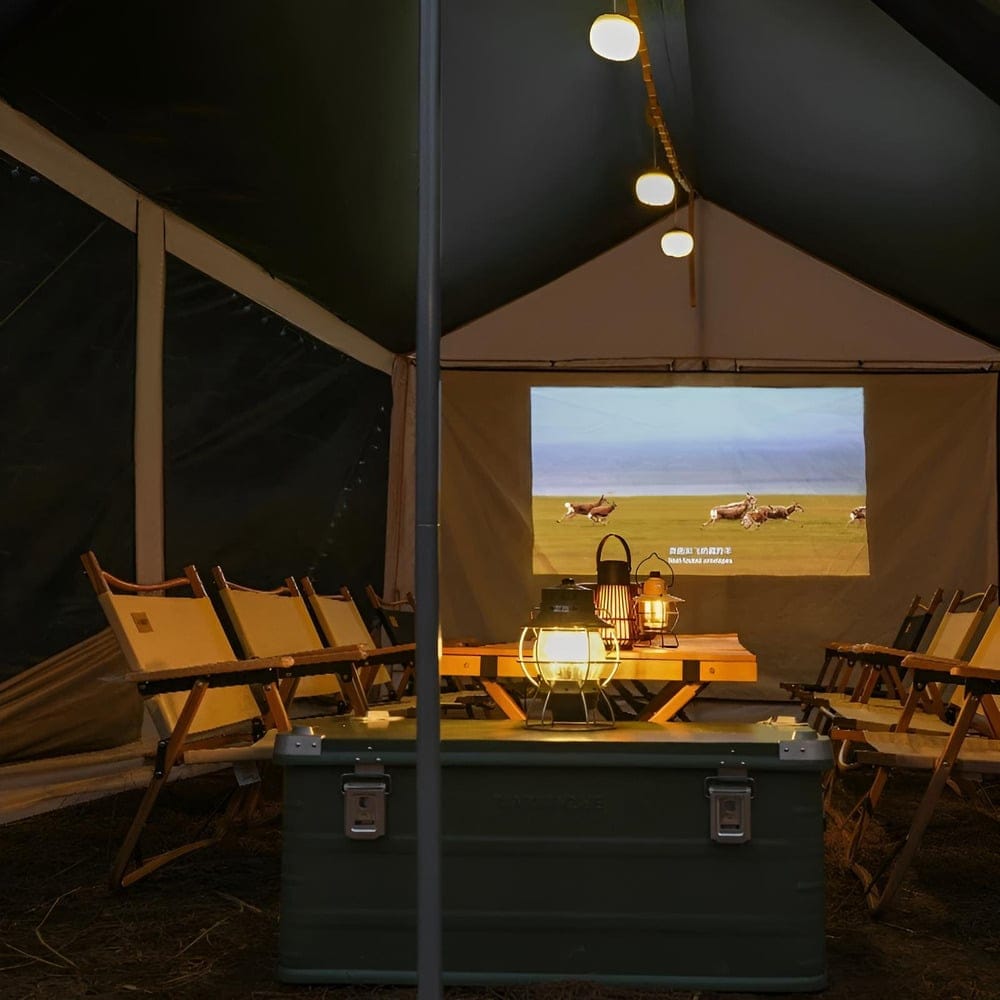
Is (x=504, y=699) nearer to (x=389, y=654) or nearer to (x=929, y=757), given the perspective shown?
(x=389, y=654)

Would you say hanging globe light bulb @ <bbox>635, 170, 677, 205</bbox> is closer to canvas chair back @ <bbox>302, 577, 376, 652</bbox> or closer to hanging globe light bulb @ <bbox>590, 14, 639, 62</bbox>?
hanging globe light bulb @ <bbox>590, 14, 639, 62</bbox>

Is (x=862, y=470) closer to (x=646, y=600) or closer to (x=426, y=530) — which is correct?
(x=646, y=600)

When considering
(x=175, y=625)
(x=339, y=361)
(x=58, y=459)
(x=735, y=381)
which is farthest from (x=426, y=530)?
(x=735, y=381)

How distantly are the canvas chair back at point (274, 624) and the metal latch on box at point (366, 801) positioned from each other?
67.5 inches

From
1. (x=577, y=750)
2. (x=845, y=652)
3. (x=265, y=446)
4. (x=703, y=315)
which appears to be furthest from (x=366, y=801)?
(x=703, y=315)

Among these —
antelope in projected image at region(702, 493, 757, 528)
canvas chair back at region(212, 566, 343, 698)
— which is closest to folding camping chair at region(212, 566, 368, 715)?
canvas chair back at region(212, 566, 343, 698)

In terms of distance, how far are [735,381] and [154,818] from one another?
4.87 metres

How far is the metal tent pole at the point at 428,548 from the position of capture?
1.11 m

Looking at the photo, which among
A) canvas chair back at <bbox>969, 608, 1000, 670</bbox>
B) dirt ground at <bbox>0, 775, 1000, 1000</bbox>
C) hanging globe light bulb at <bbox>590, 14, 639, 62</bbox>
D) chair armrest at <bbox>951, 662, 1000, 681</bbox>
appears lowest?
dirt ground at <bbox>0, 775, 1000, 1000</bbox>

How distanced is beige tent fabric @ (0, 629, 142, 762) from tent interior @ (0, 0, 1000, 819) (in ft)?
0.04

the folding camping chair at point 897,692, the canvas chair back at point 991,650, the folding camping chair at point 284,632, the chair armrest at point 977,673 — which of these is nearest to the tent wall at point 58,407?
the folding camping chair at point 284,632

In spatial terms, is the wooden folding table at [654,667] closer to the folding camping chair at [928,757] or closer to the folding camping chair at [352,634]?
the folding camping chair at [928,757]

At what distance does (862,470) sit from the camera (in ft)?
24.0

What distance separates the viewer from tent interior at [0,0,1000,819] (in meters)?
3.96
